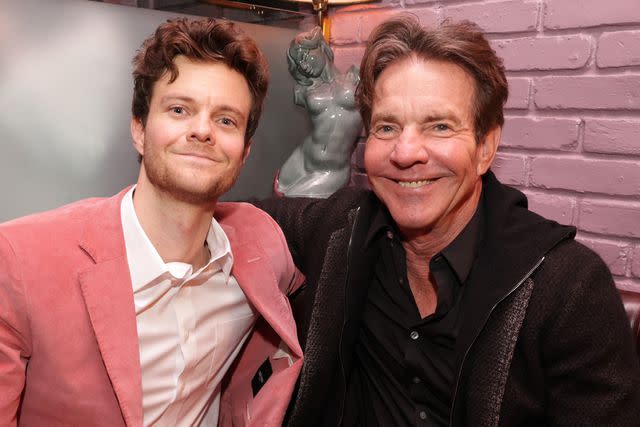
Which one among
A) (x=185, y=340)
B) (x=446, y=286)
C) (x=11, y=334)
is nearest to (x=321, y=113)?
(x=446, y=286)

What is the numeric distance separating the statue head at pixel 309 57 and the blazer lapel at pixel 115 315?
1.02 metres

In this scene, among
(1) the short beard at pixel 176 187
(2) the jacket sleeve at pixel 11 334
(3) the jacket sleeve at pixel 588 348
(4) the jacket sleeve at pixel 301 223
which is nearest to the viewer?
(2) the jacket sleeve at pixel 11 334

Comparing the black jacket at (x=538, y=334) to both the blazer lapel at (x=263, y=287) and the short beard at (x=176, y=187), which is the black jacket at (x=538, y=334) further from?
the short beard at (x=176, y=187)

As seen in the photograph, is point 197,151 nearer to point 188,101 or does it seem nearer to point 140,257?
point 188,101

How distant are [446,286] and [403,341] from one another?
6.9 inches

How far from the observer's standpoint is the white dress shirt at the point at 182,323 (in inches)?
50.5

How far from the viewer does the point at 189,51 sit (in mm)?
1386

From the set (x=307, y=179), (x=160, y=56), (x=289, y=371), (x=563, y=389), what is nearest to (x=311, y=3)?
(x=307, y=179)

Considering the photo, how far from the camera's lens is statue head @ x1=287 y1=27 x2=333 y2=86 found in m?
1.99

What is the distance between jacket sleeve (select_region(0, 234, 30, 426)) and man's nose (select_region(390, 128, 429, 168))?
2.65ft

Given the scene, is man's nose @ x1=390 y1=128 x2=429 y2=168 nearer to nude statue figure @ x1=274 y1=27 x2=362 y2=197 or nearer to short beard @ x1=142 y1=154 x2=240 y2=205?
short beard @ x1=142 y1=154 x2=240 y2=205

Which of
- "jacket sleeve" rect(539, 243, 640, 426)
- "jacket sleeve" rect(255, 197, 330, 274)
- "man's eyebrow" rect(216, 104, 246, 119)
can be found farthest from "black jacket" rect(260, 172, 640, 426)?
"man's eyebrow" rect(216, 104, 246, 119)

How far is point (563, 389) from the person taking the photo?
1254mm

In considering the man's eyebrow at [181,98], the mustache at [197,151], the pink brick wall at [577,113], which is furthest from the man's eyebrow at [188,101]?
the pink brick wall at [577,113]
